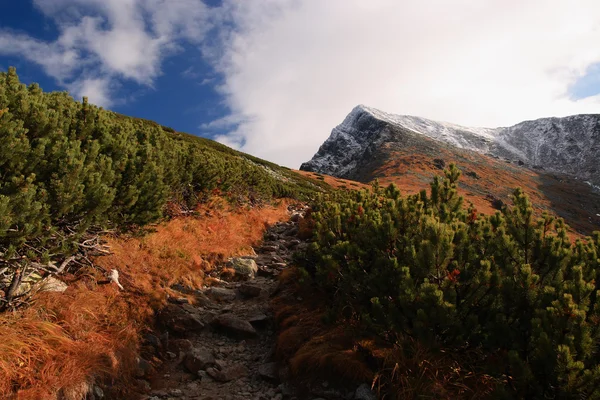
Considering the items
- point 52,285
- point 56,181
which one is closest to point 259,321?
point 52,285

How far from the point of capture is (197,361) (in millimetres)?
5555

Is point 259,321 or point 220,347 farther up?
point 259,321

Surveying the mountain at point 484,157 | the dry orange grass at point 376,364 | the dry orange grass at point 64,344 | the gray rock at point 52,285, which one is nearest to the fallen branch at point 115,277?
the dry orange grass at point 64,344

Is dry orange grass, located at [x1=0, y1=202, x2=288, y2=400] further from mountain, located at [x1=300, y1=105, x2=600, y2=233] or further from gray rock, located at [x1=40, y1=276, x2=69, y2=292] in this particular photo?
mountain, located at [x1=300, y1=105, x2=600, y2=233]

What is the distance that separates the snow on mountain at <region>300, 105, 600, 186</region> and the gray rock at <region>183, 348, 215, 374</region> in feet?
318

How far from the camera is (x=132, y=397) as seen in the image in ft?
14.9

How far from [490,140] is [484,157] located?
39.3m

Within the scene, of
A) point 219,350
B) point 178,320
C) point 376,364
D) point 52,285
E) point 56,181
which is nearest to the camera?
point 376,364

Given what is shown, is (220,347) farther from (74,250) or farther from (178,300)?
(74,250)

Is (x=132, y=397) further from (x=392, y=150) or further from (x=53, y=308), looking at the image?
(x=392, y=150)

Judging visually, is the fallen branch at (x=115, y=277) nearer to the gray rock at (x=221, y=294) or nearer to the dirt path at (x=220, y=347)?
the dirt path at (x=220, y=347)

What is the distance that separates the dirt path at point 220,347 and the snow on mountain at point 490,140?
9473cm

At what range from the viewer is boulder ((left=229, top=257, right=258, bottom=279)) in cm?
981

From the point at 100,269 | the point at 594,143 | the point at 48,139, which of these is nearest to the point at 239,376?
the point at 100,269
